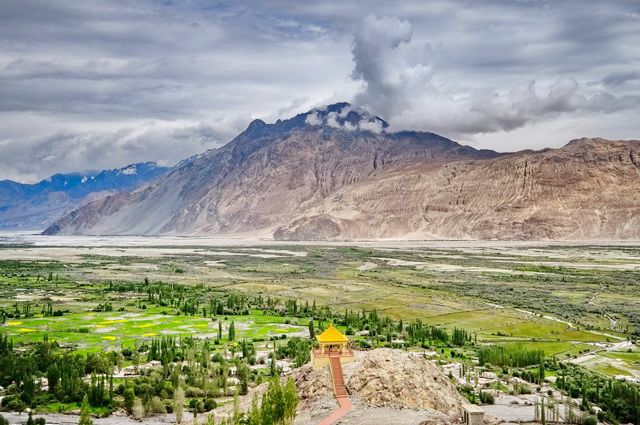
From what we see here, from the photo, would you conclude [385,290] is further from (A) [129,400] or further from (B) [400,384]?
(B) [400,384]

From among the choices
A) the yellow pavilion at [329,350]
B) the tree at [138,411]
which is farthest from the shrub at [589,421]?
the tree at [138,411]

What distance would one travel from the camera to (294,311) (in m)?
85.6

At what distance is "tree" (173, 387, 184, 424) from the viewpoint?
42031 mm

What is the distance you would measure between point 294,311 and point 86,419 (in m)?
54.8

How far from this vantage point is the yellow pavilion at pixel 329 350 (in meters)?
42.8

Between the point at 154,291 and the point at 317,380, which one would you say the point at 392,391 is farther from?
the point at 154,291

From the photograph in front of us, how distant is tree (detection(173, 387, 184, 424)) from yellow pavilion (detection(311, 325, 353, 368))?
890cm

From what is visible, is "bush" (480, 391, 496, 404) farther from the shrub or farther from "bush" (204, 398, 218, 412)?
"bush" (204, 398, 218, 412)

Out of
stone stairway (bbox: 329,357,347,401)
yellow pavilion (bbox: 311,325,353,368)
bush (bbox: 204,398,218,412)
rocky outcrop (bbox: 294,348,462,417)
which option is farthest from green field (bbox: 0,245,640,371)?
stone stairway (bbox: 329,357,347,401)

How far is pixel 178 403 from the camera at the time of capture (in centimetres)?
4291

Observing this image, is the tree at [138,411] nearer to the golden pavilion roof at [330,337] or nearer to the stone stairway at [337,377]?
the golden pavilion roof at [330,337]

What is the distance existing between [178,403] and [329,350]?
405 inches

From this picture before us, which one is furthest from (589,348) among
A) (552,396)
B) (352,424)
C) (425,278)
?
(425,278)

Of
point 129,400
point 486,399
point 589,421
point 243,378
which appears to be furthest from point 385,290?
point 129,400
